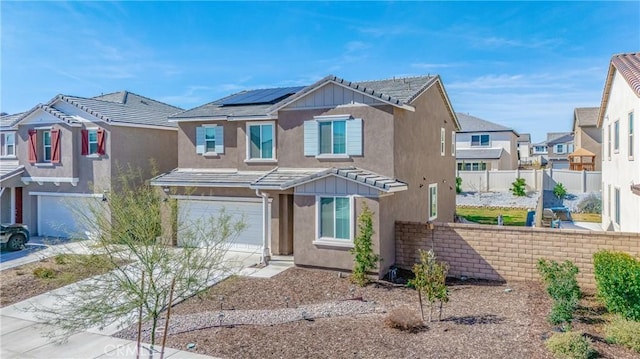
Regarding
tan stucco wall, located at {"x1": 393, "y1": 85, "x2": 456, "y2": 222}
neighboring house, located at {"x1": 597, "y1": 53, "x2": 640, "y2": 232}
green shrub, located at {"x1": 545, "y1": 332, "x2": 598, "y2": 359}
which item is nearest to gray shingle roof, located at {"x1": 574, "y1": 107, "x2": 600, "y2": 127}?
neighboring house, located at {"x1": 597, "y1": 53, "x2": 640, "y2": 232}

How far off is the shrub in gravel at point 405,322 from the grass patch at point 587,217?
875 inches

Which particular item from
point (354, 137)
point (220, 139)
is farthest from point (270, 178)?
point (220, 139)

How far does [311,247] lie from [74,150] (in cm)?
1490

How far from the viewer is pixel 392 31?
19.9 metres

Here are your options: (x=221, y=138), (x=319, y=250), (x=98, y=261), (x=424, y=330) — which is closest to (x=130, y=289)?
(x=98, y=261)

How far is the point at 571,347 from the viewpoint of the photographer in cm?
754

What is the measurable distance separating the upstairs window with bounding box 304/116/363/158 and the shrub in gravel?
24.2ft

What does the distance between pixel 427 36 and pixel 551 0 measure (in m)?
6.05

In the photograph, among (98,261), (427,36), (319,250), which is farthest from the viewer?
(427,36)

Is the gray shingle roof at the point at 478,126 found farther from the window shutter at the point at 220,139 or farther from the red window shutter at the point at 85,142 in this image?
the red window shutter at the point at 85,142

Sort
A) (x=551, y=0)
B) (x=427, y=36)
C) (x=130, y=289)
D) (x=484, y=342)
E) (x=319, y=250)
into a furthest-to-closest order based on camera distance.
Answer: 1. (x=427, y=36)
2. (x=551, y=0)
3. (x=319, y=250)
4. (x=484, y=342)
5. (x=130, y=289)

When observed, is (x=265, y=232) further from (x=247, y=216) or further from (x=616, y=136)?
(x=616, y=136)

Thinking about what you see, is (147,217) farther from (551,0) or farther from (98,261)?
(551,0)

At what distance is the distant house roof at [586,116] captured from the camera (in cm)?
4731
